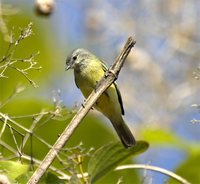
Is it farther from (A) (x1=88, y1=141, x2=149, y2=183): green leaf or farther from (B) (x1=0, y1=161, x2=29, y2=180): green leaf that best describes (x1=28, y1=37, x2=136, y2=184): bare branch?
(A) (x1=88, y1=141, x2=149, y2=183): green leaf

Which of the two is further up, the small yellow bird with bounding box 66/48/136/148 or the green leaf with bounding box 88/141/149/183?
the small yellow bird with bounding box 66/48/136/148

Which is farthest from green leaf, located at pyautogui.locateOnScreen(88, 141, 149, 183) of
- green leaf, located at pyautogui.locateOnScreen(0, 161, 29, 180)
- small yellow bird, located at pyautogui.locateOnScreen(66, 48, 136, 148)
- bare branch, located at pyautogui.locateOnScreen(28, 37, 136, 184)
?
small yellow bird, located at pyautogui.locateOnScreen(66, 48, 136, 148)

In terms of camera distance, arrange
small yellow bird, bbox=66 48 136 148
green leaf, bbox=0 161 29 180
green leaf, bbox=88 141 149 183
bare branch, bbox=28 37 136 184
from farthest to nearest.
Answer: small yellow bird, bbox=66 48 136 148, green leaf, bbox=88 141 149 183, green leaf, bbox=0 161 29 180, bare branch, bbox=28 37 136 184

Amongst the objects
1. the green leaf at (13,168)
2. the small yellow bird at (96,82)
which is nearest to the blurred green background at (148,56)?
the small yellow bird at (96,82)

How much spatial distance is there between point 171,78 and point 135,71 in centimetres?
27

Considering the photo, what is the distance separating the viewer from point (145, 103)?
14.0 ft

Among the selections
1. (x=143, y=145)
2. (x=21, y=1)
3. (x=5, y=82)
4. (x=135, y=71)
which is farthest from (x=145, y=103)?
(x=143, y=145)

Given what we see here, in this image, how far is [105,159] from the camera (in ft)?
6.58

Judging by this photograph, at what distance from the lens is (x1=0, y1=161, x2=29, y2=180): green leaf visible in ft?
5.76

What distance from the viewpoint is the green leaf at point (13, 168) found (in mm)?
1756

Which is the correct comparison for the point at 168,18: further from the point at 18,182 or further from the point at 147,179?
the point at 18,182

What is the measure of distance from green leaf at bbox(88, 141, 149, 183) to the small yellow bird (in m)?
1.20

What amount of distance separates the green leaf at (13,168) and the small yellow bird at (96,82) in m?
1.52

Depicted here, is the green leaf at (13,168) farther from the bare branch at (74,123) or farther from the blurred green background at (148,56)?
the blurred green background at (148,56)
